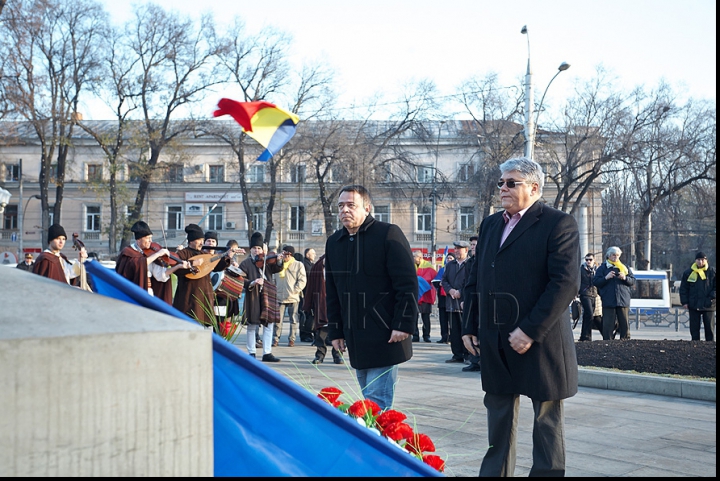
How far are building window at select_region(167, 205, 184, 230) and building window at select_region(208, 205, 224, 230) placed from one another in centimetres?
220

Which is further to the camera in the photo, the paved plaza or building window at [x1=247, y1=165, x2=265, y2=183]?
building window at [x1=247, y1=165, x2=265, y2=183]

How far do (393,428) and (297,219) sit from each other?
5082 centimetres

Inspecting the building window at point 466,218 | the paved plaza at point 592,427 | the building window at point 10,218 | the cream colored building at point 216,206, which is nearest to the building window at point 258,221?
the cream colored building at point 216,206

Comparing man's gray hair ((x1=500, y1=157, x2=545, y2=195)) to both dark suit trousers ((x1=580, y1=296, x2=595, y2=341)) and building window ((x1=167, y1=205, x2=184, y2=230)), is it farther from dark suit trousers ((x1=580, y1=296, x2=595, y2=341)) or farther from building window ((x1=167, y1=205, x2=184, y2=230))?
building window ((x1=167, y1=205, x2=184, y2=230))

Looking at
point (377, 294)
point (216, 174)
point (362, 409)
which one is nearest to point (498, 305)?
point (377, 294)

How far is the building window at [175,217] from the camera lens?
56844 millimetres

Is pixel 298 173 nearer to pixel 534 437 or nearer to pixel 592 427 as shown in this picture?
pixel 592 427

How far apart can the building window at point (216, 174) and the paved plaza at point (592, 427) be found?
47.4 m

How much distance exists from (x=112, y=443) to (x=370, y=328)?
3.11 m

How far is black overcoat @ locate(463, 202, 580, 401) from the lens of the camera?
13.2 feet

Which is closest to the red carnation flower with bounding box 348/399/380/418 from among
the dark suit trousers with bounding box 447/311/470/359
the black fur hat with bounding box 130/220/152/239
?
the black fur hat with bounding box 130/220/152/239

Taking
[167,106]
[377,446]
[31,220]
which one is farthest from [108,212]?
[377,446]

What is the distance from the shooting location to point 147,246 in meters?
9.48

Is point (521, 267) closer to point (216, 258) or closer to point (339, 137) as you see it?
point (216, 258)
